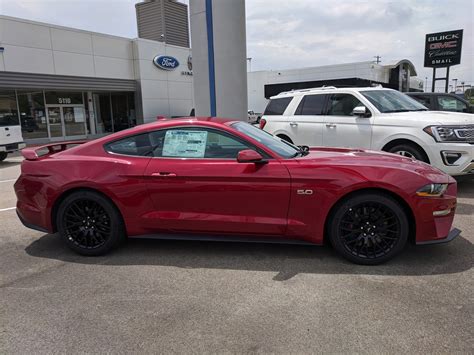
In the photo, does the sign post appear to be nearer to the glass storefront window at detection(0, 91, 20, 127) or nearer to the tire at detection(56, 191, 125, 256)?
the glass storefront window at detection(0, 91, 20, 127)

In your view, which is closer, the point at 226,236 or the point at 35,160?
the point at 226,236

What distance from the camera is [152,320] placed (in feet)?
9.94

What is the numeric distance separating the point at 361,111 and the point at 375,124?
36 centimetres

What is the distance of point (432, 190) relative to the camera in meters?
3.73

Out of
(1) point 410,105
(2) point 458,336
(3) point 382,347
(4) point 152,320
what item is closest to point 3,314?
(4) point 152,320

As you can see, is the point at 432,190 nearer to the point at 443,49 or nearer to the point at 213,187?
the point at 213,187

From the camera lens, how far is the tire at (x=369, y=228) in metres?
3.76

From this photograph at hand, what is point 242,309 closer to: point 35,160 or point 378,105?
point 35,160

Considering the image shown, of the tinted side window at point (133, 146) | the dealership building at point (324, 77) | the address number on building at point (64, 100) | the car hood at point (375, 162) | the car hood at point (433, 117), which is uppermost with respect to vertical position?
the dealership building at point (324, 77)

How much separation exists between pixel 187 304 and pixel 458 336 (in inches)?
81.0

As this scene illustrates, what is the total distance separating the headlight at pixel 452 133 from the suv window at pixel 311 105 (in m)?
2.42

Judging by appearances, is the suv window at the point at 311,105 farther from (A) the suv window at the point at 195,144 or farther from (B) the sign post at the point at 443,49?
(B) the sign post at the point at 443,49

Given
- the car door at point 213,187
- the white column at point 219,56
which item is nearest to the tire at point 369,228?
the car door at point 213,187

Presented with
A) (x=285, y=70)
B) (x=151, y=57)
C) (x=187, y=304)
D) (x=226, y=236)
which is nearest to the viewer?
(x=187, y=304)
